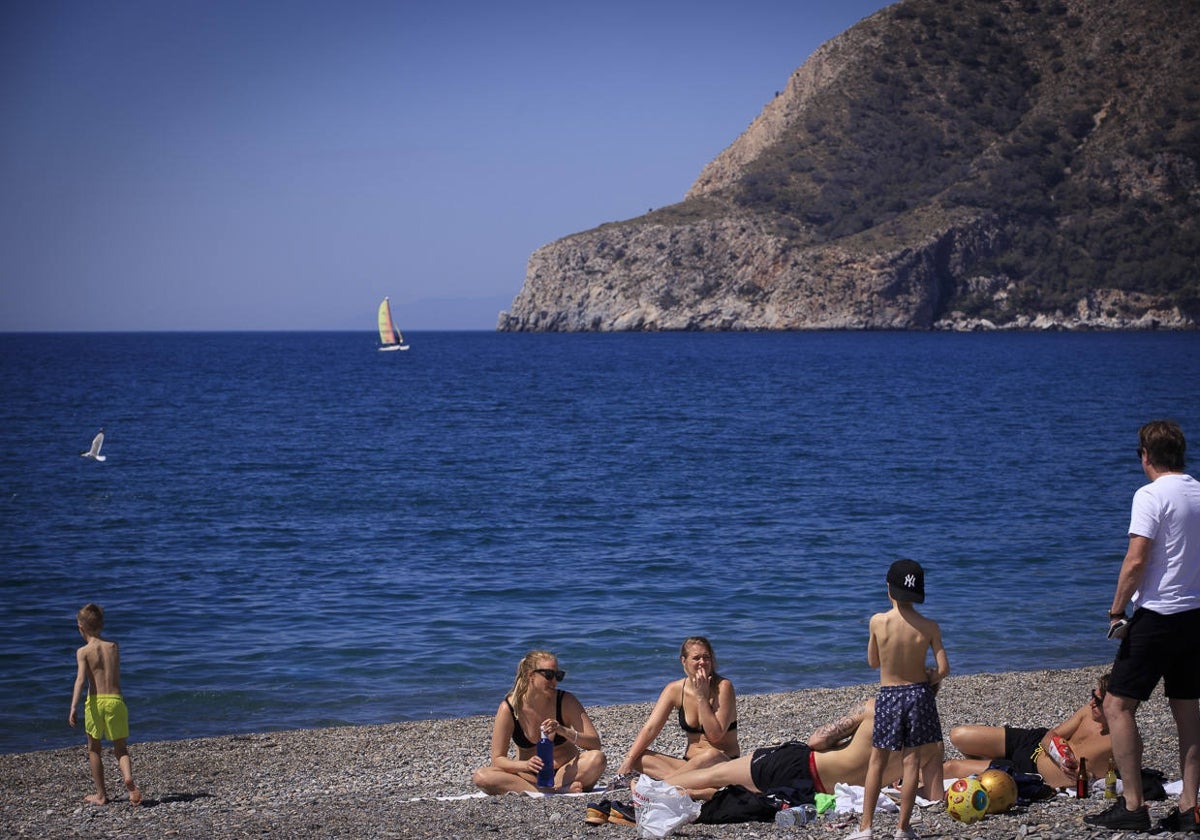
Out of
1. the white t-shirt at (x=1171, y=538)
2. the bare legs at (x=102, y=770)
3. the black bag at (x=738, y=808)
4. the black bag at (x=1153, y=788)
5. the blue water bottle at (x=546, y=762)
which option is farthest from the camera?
the bare legs at (x=102, y=770)

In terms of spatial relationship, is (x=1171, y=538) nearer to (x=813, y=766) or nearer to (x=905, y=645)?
(x=905, y=645)

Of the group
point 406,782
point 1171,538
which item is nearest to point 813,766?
point 1171,538

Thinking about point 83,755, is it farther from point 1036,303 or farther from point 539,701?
point 1036,303

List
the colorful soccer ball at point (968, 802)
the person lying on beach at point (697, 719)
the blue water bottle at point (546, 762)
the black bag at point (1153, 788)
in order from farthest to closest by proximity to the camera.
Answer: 1. the blue water bottle at point (546, 762)
2. the person lying on beach at point (697, 719)
3. the black bag at point (1153, 788)
4. the colorful soccer ball at point (968, 802)

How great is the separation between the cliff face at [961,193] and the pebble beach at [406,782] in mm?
148469

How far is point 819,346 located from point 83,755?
11775 cm

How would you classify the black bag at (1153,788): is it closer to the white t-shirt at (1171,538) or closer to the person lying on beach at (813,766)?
the person lying on beach at (813,766)

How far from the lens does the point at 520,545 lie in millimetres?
22594

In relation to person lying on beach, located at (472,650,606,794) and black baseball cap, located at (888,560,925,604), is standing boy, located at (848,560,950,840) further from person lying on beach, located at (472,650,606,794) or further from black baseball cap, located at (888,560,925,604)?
person lying on beach, located at (472,650,606,794)

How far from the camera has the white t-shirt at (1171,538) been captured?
5.96 meters

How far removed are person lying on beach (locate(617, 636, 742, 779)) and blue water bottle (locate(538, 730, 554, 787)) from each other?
53cm

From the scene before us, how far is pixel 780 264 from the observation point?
165 meters

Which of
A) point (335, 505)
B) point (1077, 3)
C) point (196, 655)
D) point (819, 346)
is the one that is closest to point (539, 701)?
point (196, 655)

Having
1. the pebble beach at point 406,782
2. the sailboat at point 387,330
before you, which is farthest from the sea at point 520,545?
the sailboat at point 387,330
